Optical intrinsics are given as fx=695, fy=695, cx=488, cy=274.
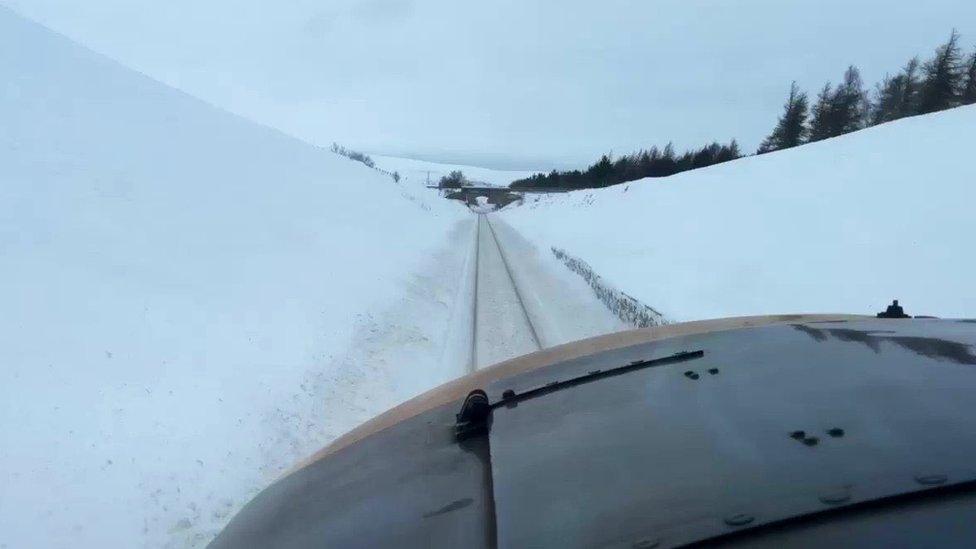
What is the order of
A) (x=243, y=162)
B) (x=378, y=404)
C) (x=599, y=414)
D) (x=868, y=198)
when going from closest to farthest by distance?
(x=599, y=414)
(x=378, y=404)
(x=868, y=198)
(x=243, y=162)

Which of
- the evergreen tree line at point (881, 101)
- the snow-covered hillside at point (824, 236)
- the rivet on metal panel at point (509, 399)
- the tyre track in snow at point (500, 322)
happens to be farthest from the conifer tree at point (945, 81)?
the rivet on metal panel at point (509, 399)

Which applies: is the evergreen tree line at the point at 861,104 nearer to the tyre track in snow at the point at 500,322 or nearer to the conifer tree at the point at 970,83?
the conifer tree at the point at 970,83

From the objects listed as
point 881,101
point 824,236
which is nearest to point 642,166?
point 881,101

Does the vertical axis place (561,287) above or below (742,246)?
below

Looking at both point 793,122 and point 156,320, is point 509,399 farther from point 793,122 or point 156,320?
point 793,122

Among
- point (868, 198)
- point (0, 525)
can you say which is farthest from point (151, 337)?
point (868, 198)

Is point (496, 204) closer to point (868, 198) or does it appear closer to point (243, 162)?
point (243, 162)
